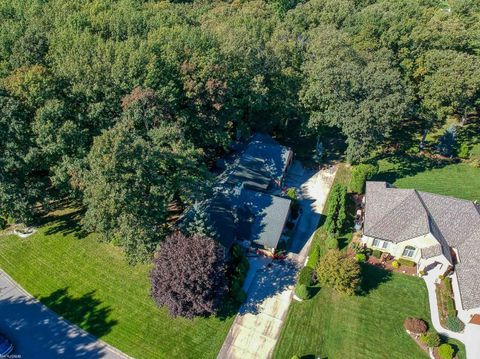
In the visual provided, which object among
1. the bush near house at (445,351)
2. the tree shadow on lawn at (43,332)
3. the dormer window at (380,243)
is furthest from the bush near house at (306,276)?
the tree shadow on lawn at (43,332)

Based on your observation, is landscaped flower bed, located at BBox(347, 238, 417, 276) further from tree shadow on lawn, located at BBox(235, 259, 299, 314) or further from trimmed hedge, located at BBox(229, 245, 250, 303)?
trimmed hedge, located at BBox(229, 245, 250, 303)

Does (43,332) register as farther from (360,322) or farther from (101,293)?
(360,322)

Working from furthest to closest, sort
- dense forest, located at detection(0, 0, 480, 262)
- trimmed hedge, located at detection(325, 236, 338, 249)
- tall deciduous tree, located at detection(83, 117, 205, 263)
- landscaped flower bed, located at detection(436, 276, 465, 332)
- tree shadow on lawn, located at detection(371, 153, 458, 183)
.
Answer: tree shadow on lawn, located at detection(371, 153, 458, 183)
trimmed hedge, located at detection(325, 236, 338, 249)
dense forest, located at detection(0, 0, 480, 262)
landscaped flower bed, located at detection(436, 276, 465, 332)
tall deciduous tree, located at detection(83, 117, 205, 263)

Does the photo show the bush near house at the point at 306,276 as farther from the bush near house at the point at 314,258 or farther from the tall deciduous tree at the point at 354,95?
the tall deciduous tree at the point at 354,95

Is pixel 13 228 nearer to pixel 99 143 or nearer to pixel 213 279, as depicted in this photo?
pixel 99 143

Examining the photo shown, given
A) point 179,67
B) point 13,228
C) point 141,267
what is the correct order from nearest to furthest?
point 141,267, point 13,228, point 179,67

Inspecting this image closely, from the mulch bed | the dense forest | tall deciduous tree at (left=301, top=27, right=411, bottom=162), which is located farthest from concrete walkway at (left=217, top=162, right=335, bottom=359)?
the mulch bed

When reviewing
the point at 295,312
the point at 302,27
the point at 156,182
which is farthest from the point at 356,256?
the point at 302,27
